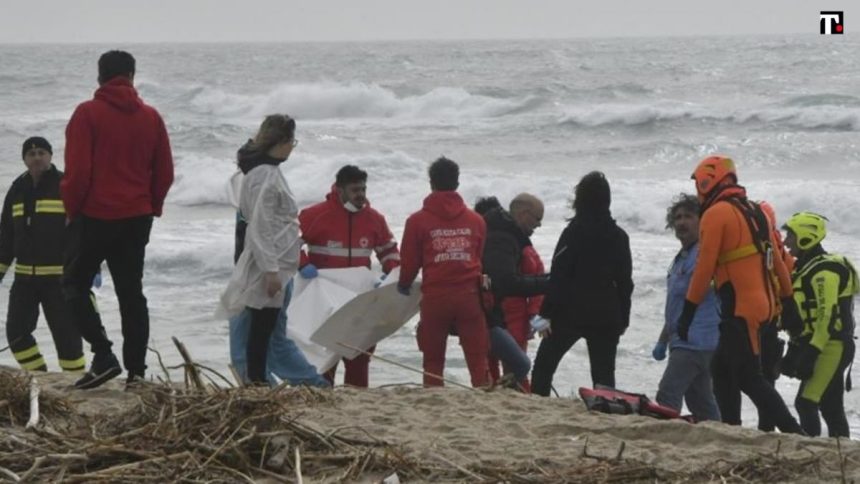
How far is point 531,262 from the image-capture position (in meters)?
9.16

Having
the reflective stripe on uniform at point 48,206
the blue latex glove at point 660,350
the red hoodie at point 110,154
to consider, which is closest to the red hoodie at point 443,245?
the blue latex glove at point 660,350

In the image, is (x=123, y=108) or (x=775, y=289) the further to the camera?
(x=775, y=289)

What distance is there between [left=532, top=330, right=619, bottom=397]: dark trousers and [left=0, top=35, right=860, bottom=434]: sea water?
187 cm

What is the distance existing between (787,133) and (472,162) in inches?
314

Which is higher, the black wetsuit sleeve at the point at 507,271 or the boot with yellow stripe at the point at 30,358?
the black wetsuit sleeve at the point at 507,271

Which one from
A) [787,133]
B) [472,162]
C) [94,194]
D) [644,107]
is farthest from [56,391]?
[644,107]

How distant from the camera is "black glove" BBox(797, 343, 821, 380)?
8297mm

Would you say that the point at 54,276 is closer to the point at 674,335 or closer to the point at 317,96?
the point at 674,335

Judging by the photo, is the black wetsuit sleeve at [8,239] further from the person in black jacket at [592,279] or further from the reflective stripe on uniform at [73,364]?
the person in black jacket at [592,279]

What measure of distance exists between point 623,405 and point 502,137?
29.2 m

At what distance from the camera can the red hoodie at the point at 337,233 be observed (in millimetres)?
8805

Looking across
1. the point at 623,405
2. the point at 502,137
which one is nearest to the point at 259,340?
the point at 623,405

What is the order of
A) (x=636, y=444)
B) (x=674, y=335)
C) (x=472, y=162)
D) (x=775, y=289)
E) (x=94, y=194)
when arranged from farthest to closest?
(x=472, y=162)
(x=674, y=335)
(x=775, y=289)
(x=94, y=194)
(x=636, y=444)

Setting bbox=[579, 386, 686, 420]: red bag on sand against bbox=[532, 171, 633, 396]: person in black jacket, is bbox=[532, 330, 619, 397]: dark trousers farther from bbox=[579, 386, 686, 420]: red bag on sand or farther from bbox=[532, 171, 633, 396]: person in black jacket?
bbox=[579, 386, 686, 420]: red bag on sand
